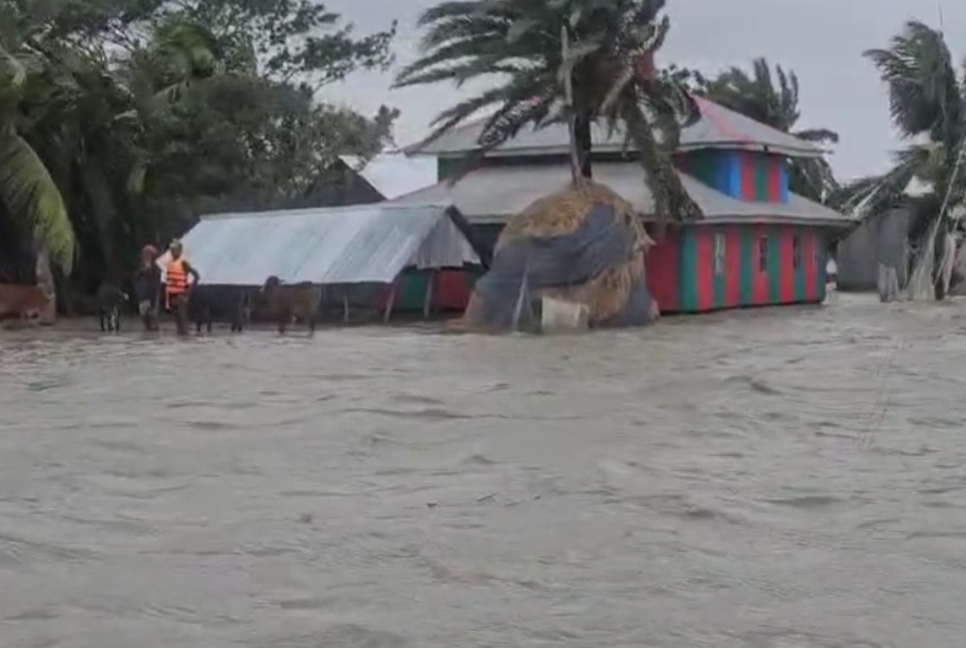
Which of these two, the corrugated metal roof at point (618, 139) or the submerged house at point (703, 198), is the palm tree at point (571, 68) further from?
the corrugated metal roof at point (618, 139)

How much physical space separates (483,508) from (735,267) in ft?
86.7

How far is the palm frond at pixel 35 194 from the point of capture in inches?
1059

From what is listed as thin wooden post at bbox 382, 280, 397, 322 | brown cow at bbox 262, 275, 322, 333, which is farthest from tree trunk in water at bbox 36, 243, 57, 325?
thin wooden post at bbox 382, 280, 397, 322

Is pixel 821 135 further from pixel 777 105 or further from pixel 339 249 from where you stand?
pixel 339 249

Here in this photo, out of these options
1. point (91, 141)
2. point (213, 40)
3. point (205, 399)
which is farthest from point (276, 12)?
point (205, 399)

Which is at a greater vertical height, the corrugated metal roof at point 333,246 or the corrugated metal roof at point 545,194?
the corrugated metal roof at point 545,194

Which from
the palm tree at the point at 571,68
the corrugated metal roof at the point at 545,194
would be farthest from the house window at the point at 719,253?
the palm tree at the point at 571,68

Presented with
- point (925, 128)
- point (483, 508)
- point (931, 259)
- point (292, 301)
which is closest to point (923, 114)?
point (925, 128)

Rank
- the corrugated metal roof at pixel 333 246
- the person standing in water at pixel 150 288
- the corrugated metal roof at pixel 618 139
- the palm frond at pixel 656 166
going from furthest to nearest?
the corrugated metal roof at pixel 618 139 < the palm frond at pixel 656 166 < the corrugated metal roof at pixel 333 246 < the person standing in water at pixel 150 288

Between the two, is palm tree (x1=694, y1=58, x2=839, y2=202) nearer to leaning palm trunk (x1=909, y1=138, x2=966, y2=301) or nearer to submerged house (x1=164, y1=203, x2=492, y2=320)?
leaning palm trunk (x1=909, y1=138, x2=966, y2=301)

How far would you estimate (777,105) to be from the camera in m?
49.8

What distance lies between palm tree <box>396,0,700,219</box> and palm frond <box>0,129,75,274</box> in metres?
6.68

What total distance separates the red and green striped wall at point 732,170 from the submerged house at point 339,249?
6.74 meters

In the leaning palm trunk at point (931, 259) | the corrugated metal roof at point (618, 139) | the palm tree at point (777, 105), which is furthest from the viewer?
the palm tree at point (777, 105)
